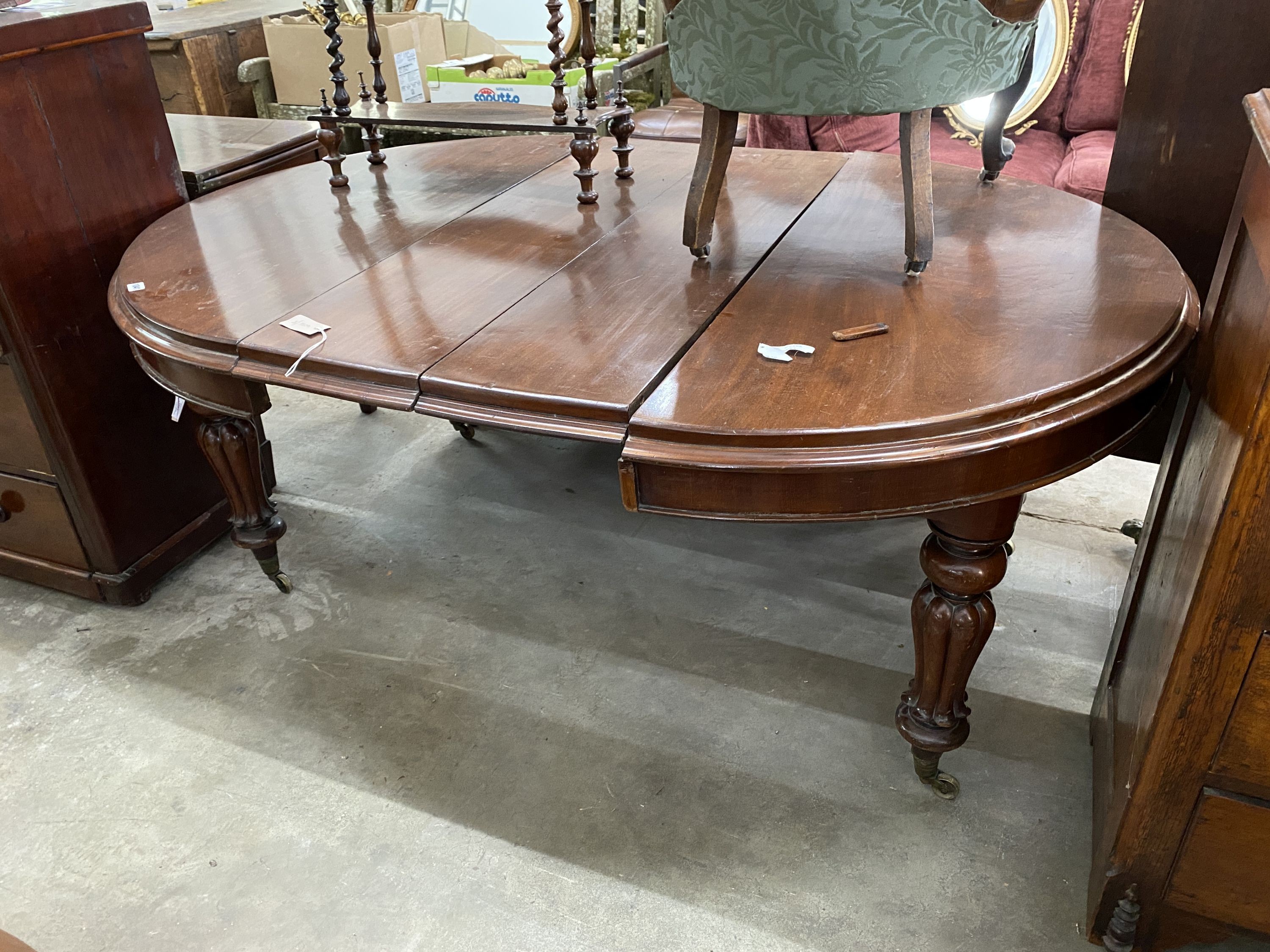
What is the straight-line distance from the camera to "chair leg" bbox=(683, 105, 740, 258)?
1347 millimetres

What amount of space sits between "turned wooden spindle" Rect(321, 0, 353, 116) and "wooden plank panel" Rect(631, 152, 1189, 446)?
2.81 ft

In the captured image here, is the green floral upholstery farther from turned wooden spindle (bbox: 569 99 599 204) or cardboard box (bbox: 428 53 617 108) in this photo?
cardboard box (bbox: 428 53 617 108)

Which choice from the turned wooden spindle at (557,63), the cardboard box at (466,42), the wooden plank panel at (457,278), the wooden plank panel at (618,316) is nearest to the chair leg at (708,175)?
the wooden plank panel at (618,316)

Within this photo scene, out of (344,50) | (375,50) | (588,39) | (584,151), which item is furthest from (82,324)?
(344,50)

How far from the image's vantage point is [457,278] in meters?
1.49

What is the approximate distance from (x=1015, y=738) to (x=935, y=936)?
41 centimetres

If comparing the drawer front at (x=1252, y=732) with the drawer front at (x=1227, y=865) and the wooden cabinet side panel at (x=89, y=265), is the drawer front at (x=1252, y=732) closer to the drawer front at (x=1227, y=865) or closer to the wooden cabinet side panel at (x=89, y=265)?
the drawer front at (x=1227, y=865)

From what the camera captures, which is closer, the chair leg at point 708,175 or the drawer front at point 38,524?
the chair leg at point 708,175

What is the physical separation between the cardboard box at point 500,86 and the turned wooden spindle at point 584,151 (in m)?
1.46

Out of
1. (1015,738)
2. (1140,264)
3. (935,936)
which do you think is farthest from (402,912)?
(1140,264)

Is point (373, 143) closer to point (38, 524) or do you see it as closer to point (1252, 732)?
point (38, 524)

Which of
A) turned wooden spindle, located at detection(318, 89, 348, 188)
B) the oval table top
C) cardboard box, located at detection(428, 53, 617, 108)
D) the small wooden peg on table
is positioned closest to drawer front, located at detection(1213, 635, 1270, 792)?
the oval table top

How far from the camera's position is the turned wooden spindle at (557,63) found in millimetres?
1787

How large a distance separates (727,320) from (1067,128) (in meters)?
2.22
